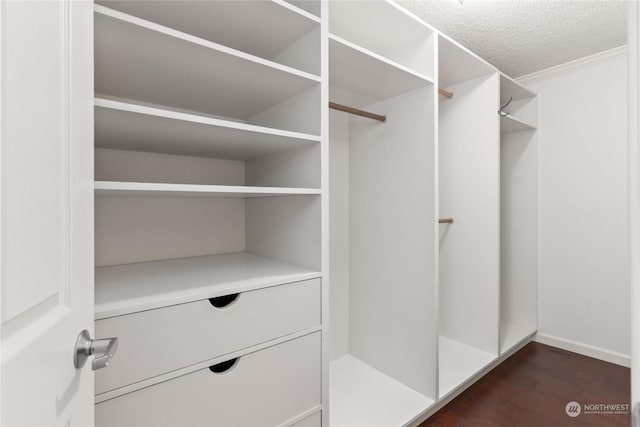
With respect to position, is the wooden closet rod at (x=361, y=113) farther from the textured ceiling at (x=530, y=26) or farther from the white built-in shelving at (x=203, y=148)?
the textured ceiling at (x=530, y=26)

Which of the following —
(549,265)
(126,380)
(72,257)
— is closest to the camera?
(72,257)

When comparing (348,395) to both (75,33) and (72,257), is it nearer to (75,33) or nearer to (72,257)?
(72,257)

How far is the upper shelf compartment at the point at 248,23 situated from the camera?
964mm

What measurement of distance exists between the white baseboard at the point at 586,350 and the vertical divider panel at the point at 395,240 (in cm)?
165

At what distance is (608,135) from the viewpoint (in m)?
2.27

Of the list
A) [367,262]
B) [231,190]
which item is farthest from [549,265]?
[231,190]

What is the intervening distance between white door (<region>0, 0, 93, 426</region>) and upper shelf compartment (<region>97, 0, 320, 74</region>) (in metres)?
0.50

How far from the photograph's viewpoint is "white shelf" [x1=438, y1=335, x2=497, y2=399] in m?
1.82

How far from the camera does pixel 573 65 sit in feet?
7.87

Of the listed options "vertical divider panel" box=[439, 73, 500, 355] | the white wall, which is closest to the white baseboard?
the white wall

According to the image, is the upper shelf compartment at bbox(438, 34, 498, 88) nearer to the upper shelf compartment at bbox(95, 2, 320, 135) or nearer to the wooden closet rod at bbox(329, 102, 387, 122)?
the wooden closet rod at bbox(329, 102, 387, 122)

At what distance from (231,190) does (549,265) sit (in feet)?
9.47

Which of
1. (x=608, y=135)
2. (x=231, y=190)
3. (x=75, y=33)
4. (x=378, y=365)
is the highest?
(x=608, y=135)

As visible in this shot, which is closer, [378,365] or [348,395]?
[348,395]
